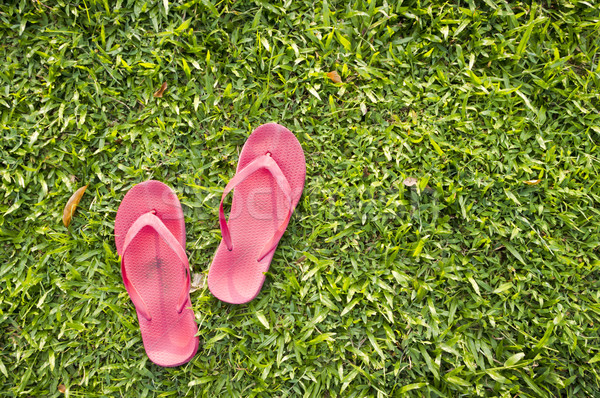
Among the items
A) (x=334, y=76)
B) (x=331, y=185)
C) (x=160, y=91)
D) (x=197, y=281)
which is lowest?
(x=197, y=281)

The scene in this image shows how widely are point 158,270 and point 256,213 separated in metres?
0.64

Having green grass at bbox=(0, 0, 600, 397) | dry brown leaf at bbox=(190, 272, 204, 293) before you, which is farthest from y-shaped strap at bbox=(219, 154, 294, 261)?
dry brown leaf at bbox=(190, 272, 204, 293)

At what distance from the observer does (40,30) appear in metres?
2.19

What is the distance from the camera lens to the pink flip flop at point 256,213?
78.6 inches

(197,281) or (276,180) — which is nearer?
(276,180)

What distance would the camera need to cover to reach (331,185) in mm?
2080

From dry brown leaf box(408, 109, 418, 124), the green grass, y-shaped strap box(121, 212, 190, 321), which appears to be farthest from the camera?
dry brown leaf box(408, 109, 418, 124)

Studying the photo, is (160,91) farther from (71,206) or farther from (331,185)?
(331,185)

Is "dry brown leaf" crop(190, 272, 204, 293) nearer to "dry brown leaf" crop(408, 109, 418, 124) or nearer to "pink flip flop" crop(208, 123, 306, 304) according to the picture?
"pink flip flop" crop(208, 123, 306, 304)

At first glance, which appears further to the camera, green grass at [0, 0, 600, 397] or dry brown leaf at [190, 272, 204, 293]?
dry brown leaf at [190, 272, 204, 293]

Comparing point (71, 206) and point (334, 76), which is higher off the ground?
point (334, 76)

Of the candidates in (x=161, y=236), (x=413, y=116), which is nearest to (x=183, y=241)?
(x=161, y=236)

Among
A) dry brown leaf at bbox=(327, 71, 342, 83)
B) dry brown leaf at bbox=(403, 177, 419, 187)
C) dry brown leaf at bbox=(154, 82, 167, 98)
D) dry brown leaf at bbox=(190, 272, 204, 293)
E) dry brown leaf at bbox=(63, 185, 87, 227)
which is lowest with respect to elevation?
dry brown leaf at bbox=(190, 272, 204, 293)

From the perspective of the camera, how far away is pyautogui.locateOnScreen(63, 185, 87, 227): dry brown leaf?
6.86 ft
